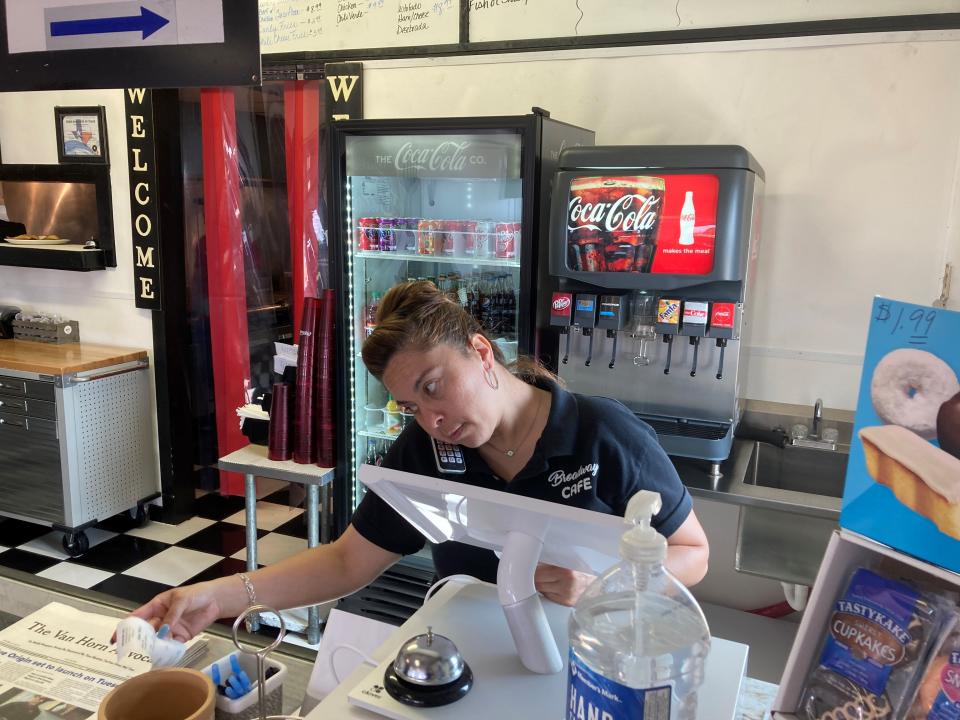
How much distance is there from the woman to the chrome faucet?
132cm

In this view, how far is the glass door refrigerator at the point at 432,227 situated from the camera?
2791 millimetres

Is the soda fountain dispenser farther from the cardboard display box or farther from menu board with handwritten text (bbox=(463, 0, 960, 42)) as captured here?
the cardboard display box

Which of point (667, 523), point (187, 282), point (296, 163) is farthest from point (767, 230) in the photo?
point (187, 282)

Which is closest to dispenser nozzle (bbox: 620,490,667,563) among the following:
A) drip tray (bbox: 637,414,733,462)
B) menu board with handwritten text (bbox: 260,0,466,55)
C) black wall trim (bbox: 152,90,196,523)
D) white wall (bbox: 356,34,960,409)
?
drip tray (bbox: 637,414,733,462)

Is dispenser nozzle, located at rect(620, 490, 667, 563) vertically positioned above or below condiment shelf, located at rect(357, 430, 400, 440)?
above

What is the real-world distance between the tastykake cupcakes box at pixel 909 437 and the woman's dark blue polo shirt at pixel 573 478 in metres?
0.74

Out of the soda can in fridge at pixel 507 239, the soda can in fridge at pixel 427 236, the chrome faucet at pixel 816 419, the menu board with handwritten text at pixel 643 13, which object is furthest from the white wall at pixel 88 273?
the chrome faucet at pixel 816 419

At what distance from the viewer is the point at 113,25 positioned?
1239 mm

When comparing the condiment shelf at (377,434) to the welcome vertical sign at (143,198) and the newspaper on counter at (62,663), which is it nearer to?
the welcome vertical sign at (143,198)

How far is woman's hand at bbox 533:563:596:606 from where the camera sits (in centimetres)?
116

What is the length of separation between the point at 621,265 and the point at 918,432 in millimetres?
1768

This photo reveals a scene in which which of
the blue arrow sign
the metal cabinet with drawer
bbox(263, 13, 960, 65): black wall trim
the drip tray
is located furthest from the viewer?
the metal cabinet with drawer

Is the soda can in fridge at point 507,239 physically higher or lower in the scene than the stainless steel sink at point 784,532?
higher

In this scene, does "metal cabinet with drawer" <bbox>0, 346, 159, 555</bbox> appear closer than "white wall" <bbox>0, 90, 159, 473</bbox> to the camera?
Yes
